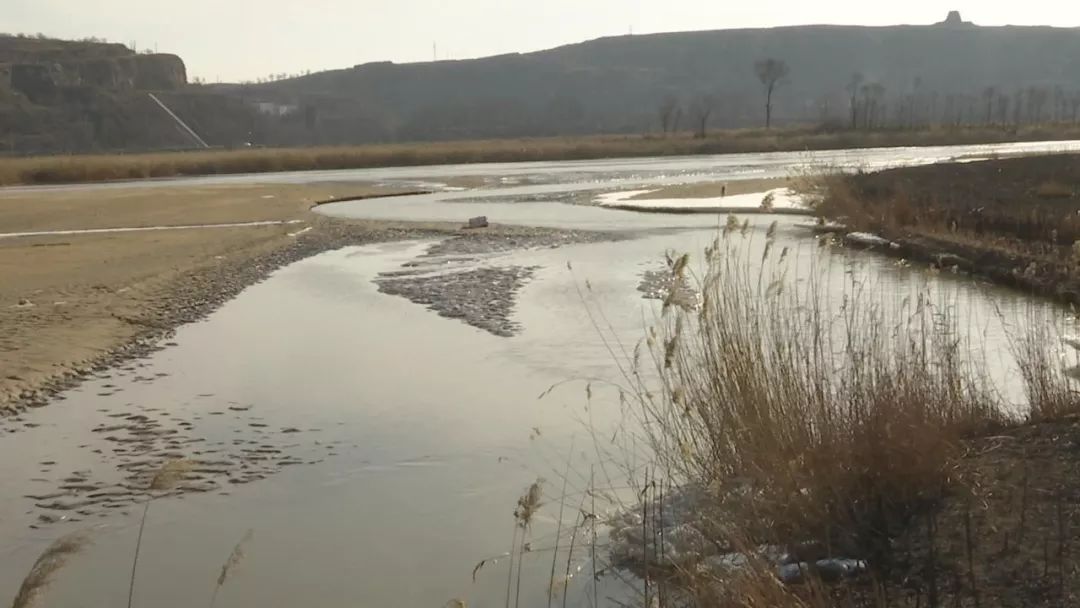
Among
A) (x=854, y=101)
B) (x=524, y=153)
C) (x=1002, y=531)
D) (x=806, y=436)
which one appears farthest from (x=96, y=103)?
(x=1002, y=531)

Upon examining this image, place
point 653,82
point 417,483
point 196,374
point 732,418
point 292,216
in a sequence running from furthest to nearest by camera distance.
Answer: point 653,82 → point 292,216 → point 196,374 → point 417,483 → point 732,418

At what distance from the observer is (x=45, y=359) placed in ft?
38.6

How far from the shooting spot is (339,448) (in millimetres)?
8609

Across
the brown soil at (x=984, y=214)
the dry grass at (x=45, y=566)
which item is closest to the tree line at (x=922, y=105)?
the brown soil at (x=984, y=214)

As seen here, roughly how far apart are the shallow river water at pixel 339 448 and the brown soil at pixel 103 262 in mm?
872

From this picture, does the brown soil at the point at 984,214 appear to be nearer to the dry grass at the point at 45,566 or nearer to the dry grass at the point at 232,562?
the dry grass at the point at 232,562

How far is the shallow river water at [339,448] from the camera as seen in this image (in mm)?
6168

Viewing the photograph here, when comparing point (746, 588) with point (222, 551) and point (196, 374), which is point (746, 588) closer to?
point (222, 551)

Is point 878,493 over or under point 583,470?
over

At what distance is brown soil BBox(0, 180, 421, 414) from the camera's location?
12344 mm

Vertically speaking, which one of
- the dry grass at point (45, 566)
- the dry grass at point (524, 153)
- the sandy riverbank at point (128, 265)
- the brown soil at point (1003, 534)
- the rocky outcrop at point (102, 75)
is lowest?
the dry grass at point (524, 153)

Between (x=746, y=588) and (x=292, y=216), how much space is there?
30.8 meters

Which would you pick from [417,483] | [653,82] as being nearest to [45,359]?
[417,483]

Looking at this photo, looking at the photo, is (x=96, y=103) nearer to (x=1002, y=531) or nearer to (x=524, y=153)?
(x=524, y=153)
